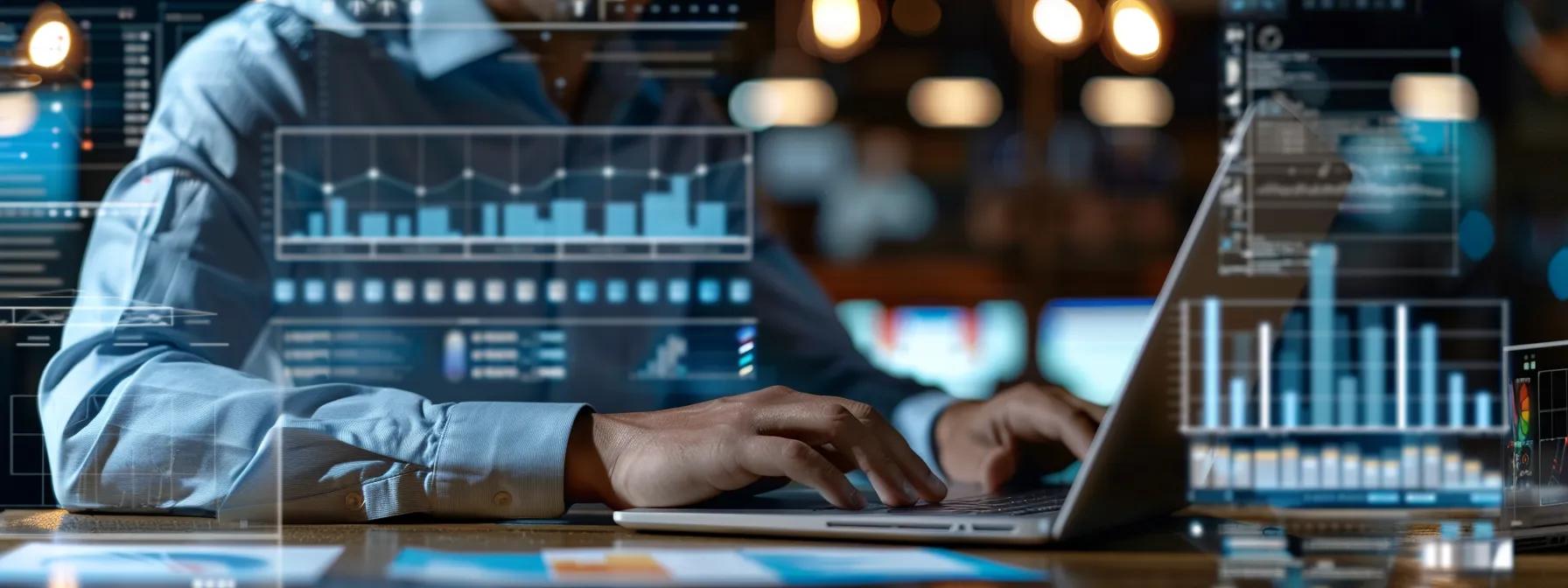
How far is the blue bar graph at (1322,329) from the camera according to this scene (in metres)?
1.16

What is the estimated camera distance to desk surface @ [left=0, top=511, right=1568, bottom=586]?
71cm

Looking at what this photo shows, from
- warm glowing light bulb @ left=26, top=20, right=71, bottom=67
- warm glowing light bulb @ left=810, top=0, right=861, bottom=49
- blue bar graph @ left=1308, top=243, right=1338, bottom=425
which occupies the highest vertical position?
warm glowing light bulb @ left=810, top=0, right=861, bottom=49

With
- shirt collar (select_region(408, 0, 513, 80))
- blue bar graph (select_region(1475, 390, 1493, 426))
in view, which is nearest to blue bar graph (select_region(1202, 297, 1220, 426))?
blue bar graph (select_region(1475, 390, 1493, 426))

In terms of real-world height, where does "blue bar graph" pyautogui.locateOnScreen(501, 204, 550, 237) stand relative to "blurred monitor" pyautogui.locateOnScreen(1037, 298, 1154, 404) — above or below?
above

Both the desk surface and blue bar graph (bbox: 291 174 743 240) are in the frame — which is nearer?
the desk surface

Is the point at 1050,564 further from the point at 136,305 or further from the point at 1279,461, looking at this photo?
the point at 136,305

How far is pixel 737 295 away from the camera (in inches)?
58.6

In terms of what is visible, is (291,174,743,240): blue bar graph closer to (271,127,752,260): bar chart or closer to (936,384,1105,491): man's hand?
(271,127,752,260): bar chart

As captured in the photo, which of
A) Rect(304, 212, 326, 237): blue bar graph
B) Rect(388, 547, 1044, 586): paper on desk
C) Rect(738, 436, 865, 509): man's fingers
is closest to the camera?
Rect(388, 547, 1044, 586): paper on desk

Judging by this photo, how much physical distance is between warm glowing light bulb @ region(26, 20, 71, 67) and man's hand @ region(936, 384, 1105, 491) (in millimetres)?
898

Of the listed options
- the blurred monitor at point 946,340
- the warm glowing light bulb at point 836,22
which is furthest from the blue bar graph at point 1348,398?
the warm glowing light bulb at point 836,22

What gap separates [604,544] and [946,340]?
0.86 m

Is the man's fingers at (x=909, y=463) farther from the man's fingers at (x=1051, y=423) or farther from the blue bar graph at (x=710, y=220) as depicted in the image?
the blue bar graph at (x=710, y=220)

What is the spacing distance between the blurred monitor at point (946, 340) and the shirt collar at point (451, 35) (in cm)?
49
